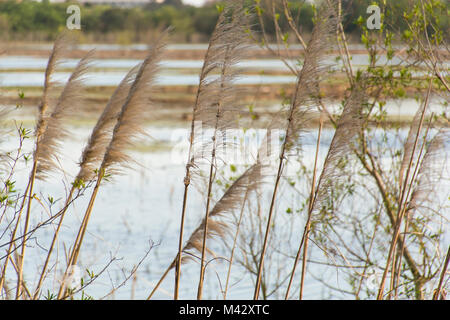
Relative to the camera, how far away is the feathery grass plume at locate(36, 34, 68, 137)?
2.92 metres

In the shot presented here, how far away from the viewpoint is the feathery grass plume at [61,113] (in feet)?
9.46

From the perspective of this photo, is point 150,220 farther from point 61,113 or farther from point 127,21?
point 127,21

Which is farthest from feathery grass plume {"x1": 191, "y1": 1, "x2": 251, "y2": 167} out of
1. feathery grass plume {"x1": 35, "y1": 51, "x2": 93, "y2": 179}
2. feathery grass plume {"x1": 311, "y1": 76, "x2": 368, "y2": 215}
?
feathery grass plume {"x1": 35, "y1": 51, "x2": 93, "y2": 179}

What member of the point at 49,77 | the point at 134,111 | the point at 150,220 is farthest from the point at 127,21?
the point at 134,111

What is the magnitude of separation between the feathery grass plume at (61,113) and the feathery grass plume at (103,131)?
16cm

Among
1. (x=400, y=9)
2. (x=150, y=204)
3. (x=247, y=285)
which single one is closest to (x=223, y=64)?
(x=400, y=9)

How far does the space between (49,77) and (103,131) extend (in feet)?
1.33

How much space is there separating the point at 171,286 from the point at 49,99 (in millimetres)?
4791

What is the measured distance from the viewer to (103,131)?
2.76m

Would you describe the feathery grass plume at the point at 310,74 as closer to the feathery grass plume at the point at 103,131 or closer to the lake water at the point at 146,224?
the feathery grass plume at the point at 103,131

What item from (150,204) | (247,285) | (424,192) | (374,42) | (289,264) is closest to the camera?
(424,192)

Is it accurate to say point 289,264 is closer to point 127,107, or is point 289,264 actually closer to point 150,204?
point 150,204
